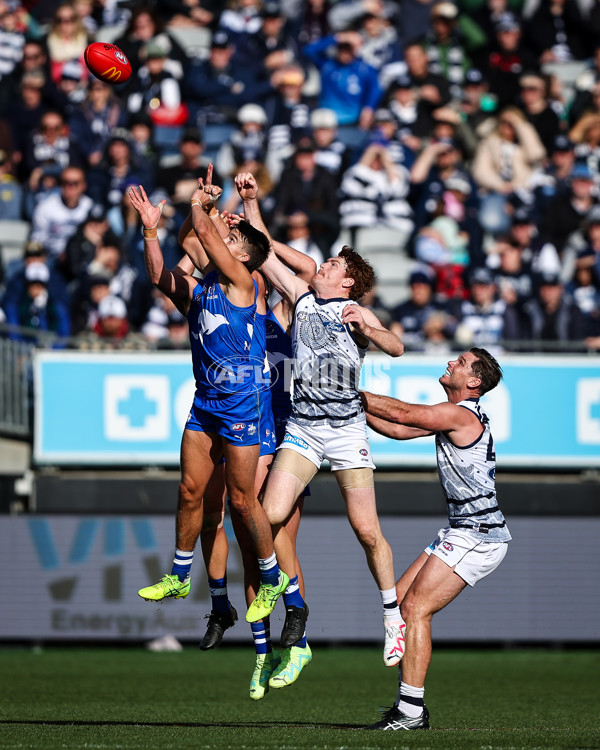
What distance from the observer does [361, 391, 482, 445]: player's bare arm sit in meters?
9.22

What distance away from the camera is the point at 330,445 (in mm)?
9312

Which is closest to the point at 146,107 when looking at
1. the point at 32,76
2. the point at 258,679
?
the point at 32,76

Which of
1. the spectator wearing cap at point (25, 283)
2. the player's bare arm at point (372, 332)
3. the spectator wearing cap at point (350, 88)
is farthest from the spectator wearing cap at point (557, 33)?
the player's bare arm at point (372, 332)

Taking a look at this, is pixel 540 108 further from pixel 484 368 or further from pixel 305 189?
pixel 484 368

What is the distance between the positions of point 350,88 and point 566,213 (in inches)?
153

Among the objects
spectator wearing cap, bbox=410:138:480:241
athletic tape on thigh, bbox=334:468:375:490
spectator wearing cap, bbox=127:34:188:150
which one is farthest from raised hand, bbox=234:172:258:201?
spectator wearing cap, bbox=127:34:188:150

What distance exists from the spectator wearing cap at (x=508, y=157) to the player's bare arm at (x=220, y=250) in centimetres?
1028

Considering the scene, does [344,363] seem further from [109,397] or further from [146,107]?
[146,107]

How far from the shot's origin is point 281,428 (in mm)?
9891

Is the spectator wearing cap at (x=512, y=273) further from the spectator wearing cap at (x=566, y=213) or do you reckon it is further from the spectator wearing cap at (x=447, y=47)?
the spectator wearing cap at (x=447, y=47)

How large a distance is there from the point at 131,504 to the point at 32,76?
24.6 feet

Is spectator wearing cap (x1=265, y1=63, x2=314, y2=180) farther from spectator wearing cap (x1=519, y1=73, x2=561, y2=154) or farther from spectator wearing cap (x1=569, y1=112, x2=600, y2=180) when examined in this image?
spectator wearing cap (x1=569, y1=112, x2=600, y2=180)

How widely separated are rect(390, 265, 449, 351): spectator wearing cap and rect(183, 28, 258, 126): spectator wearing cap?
4672 millimetres

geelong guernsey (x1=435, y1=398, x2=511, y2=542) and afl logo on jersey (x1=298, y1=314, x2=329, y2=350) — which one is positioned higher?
afl logo on jersey (x1=298, y1=314, x2=329, y2=350)
